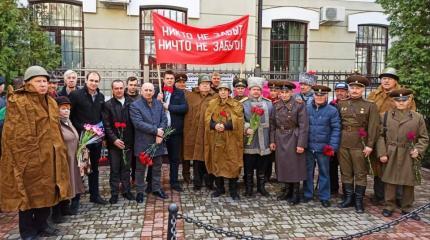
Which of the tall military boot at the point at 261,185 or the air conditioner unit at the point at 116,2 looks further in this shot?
the air conditioner unit at the point at 116,2

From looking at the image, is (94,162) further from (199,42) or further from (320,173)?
(320,173)

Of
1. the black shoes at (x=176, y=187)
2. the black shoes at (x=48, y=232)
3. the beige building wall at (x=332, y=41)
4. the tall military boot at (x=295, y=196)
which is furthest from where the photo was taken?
the beige building wall at (x=332, y=41)

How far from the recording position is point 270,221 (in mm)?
5500

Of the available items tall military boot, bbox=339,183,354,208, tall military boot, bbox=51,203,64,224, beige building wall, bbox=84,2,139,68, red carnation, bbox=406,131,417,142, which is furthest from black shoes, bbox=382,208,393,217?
beige building wall, bbox=84,2,139,68

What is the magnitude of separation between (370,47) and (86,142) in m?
10.9

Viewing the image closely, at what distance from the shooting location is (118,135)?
600 centimetres

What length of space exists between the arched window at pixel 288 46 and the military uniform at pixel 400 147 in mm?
7237

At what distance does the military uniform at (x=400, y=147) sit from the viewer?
5.68 m

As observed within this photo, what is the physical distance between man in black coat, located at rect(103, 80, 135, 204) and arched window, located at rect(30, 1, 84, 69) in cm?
571

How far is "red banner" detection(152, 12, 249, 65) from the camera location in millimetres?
7348

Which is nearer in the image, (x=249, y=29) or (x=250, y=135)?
(x=250, y=135)

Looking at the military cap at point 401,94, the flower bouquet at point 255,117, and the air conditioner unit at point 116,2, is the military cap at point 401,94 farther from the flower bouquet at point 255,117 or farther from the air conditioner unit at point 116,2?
the air conditioner unit at point 116,2

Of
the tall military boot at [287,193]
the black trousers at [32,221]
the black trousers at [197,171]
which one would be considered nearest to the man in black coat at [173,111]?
the black trousers at [197,171]

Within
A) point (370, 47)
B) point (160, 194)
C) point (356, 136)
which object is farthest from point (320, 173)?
point (370, 47)
